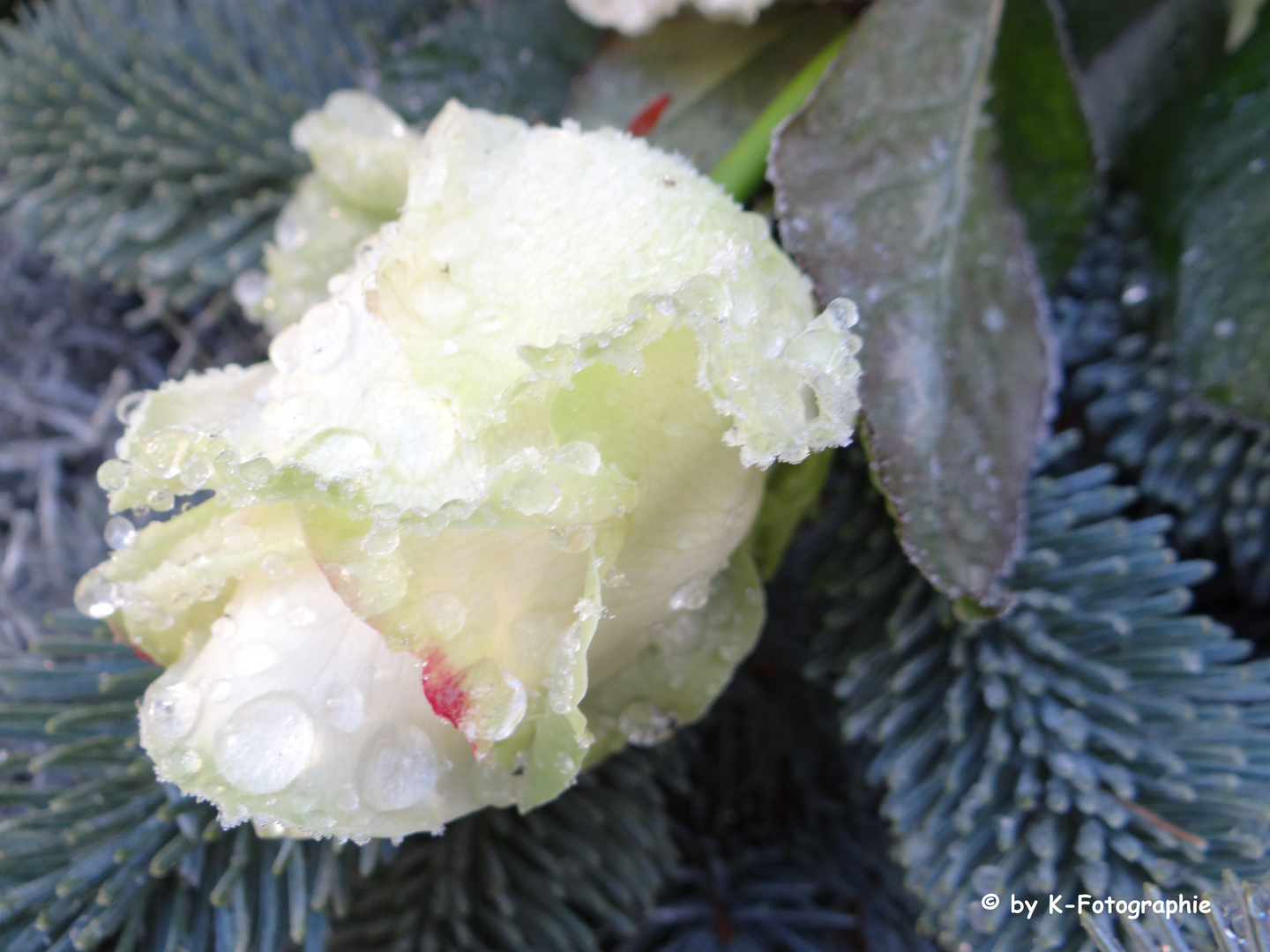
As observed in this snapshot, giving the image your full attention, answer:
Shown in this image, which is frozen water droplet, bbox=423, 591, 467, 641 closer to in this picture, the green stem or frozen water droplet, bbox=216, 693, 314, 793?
frozen water droplet, bbox=216, 693, 314, 793

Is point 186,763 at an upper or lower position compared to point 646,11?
lower

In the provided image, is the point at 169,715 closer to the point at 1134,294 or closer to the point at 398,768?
the point at 398,768

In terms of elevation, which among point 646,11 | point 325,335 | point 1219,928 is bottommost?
point 1219,928

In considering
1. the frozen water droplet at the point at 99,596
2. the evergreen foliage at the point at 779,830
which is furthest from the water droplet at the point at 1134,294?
the frozen water droplet at the point at 99,596

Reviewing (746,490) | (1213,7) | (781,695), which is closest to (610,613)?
(746,490)

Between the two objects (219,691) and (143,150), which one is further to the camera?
(143,150)

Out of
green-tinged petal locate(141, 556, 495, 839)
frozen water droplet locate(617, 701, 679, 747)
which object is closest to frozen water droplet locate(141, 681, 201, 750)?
A: green-tinged petal locate(141, 556, 495, 839)

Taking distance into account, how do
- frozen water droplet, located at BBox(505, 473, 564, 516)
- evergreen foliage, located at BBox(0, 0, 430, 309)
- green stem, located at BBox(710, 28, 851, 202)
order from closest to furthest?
1. frozen water droplet, located at BBox(505, 473, 564, 516)
2. green stem, located at BBox(710, 28, 851, 202)
3. evergreen foliage, located at BBox(0, 0, 430, 309)

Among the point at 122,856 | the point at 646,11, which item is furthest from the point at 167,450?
the point at 646,11
